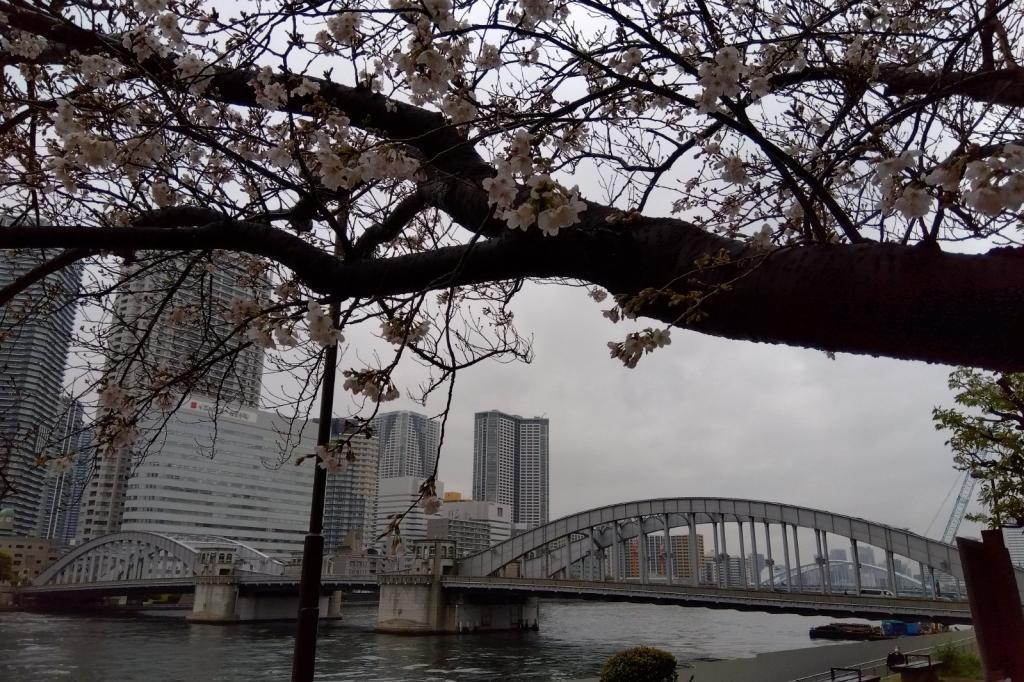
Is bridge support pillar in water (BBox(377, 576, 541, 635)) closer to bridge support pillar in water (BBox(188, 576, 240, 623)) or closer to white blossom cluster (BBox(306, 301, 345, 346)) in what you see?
bridge support pillar in water (BBox(188, 576, 240, 623))

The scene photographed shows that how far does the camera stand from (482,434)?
131125 millimetres

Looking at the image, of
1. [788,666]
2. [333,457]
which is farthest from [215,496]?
[333,457]

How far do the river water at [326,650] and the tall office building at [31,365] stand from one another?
2530cm

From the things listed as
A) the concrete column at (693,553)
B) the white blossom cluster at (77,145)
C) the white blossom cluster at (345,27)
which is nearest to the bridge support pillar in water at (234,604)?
the concrete column at (693,553)

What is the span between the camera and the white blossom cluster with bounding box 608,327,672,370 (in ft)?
8.91

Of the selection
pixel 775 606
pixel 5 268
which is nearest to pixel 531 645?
pixel 775 606

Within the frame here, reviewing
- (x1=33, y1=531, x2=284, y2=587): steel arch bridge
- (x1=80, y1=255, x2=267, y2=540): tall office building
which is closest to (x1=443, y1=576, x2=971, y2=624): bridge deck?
(x1=33, y1=531, x2=284, y2=587): steel arch bridge

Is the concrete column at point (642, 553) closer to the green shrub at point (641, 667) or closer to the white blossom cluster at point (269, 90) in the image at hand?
the green shrub at point (641, 667)

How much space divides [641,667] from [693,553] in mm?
39555

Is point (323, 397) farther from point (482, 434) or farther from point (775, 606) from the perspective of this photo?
point (482, 434)

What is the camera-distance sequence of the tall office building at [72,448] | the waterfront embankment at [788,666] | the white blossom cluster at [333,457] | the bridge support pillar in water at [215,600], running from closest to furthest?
the white blossom cluster at [333,457] → the tall office building at [72,448] → the waterfront embankment at [788,666] → the bridge support pillar in water at [215,600]

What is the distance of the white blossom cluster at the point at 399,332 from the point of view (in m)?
3.07

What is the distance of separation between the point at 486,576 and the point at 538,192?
58.0 m

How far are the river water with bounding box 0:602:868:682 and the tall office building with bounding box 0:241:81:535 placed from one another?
25.3 metres
